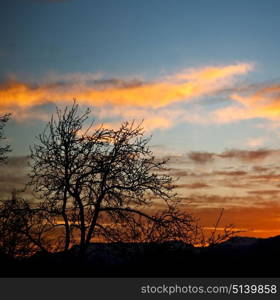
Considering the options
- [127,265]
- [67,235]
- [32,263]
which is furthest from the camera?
[67,235]

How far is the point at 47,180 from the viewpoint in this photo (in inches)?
840

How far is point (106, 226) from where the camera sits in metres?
21.1

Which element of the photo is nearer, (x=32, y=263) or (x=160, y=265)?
(x=160, y=265)

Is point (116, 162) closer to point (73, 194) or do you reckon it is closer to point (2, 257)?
point (73, 194)

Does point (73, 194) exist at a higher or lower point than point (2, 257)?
higher

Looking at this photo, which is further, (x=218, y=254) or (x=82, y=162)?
A: (x=82, y=162)

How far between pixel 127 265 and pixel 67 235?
656 centimetres
